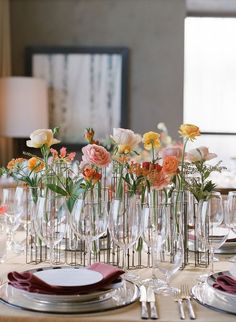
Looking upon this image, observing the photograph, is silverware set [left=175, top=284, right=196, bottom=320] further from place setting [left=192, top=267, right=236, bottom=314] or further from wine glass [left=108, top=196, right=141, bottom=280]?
wine glass [left=108, top=196, right=141, bottom=280]

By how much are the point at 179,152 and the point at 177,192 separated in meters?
0.13

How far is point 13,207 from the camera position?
5.85 ft

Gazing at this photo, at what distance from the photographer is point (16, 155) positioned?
493 centimetres

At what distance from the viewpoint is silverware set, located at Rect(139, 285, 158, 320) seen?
1.17 meters

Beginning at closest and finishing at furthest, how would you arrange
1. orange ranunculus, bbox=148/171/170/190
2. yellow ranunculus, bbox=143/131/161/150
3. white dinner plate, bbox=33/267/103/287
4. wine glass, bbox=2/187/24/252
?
white dinner plate, bbox=33/267/103/287 < orange ranunculus, bbox=148/171/170/190 < yellow ranunculus, bbox=143/131/161/150 < wine glass, bbox=2/187/24/252

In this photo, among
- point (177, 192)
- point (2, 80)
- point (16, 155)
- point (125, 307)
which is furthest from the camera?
point (16, 155)

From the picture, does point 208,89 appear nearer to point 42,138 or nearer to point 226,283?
point 42,138

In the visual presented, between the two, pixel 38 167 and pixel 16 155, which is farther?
pixel 16 155

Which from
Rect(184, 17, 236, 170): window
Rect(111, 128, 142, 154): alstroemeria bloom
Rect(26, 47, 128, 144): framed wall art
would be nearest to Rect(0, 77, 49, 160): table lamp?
Rect(26, 47, 128, 144): framed wall art

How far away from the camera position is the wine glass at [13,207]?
5.83 feet

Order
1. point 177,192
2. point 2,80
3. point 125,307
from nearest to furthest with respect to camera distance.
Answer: point 125,307
point 177,192
point 2,80

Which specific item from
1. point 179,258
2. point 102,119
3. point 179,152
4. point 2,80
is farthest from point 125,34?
point 179,258

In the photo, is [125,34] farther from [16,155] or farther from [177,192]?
[177,192]

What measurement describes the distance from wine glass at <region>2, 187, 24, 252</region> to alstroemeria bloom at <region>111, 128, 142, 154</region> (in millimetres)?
392
